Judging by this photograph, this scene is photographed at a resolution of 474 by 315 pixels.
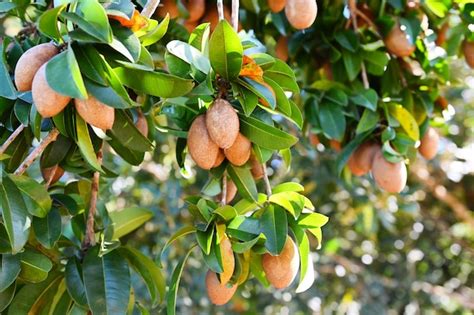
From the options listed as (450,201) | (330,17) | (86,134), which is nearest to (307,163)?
(450,201)

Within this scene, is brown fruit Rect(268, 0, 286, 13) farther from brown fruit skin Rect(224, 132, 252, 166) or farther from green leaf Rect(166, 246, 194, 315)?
green leaf Rect(166, 246, 194, 315)

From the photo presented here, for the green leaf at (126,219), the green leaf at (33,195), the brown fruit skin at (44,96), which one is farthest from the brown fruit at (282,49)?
the brown fruit skin at (44,96)

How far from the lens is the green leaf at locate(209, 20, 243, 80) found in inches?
30.9

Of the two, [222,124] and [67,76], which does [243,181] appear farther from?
[67,76]

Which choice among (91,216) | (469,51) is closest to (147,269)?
(91,216)

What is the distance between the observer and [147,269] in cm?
Answer: 99

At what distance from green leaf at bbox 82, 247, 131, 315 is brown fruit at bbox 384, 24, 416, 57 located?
66 centimetres

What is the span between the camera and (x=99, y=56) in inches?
27.8

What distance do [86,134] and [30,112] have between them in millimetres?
76

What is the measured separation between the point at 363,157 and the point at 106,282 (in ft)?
1.77

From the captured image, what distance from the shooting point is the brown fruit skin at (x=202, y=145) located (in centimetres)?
82

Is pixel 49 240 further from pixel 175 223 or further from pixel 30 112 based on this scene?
pixel 175 223

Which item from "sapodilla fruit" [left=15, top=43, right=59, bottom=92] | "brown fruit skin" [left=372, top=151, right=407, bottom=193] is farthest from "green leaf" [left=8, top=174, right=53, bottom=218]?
"brown fruit skin" [left=372, top=151, right=407, bottom=193]

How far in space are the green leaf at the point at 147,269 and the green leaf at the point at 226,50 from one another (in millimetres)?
333
